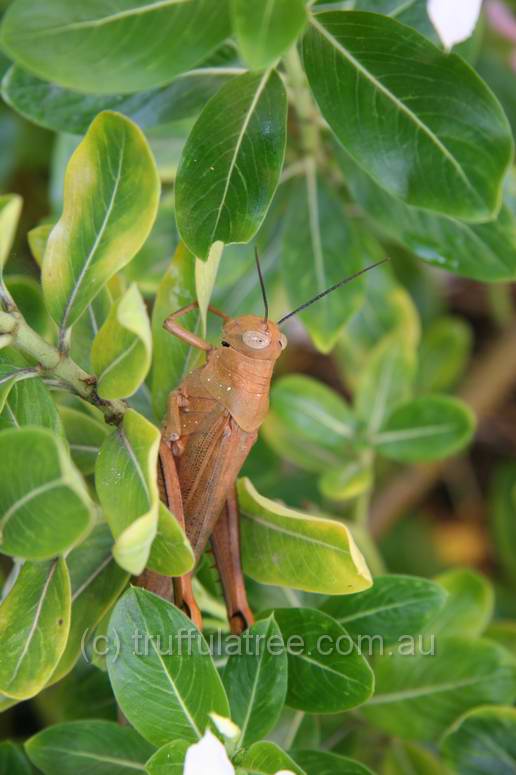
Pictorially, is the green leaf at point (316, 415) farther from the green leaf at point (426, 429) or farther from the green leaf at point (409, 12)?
the green leaf at point (409, 12)

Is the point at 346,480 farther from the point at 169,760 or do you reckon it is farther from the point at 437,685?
the point at 169,760

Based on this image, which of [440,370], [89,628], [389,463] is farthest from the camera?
[389,463]

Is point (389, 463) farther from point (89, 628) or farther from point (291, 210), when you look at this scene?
point (89, 628)

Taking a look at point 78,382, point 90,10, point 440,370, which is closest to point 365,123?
point 90,10

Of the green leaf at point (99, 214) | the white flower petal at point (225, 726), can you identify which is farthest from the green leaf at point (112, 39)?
the white flower petal at point (225, 726)

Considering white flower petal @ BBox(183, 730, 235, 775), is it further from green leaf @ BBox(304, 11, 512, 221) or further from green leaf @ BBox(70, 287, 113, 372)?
green leaf @ BBox(304, 11, 512, 221)

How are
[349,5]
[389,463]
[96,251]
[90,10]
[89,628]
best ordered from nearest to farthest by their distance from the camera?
[90,10], [96,251], [89,628], [349,5], [389,463]
